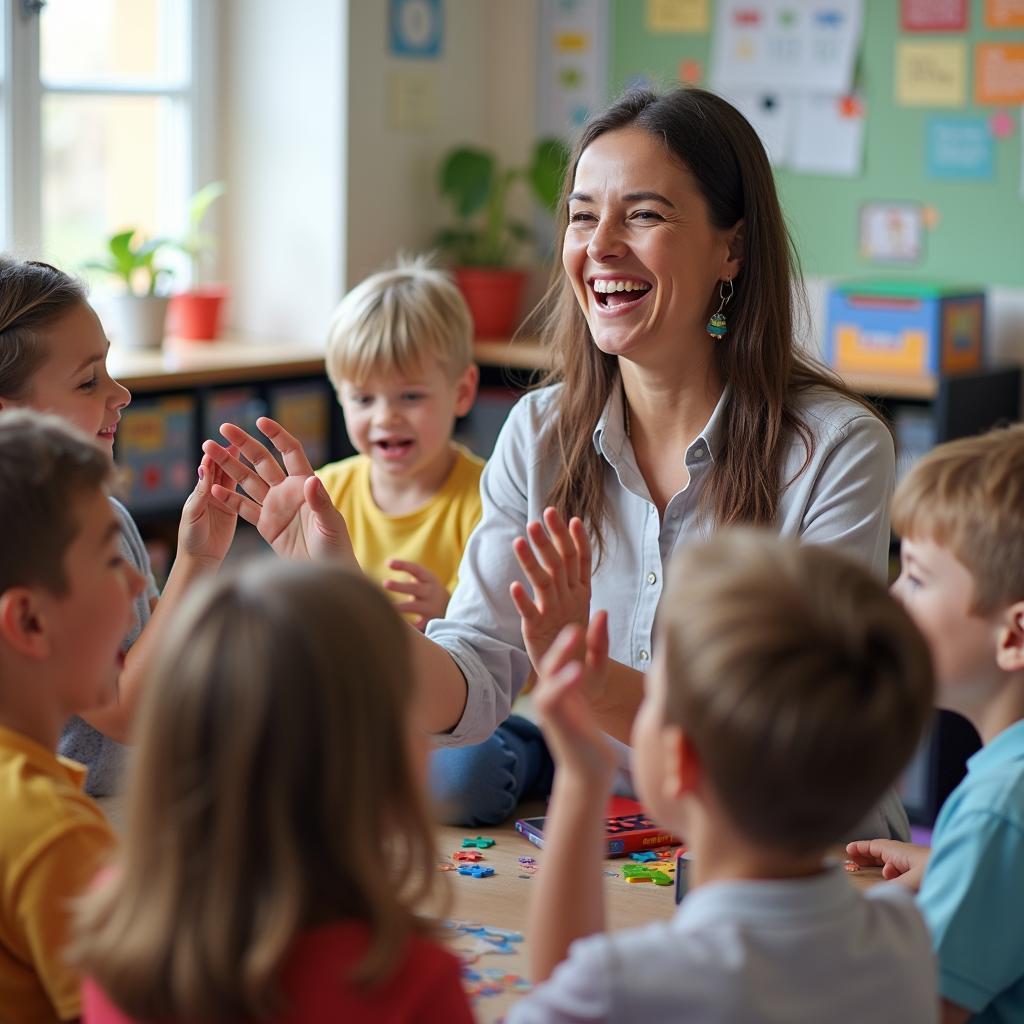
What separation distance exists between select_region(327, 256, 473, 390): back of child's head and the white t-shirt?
1674mm

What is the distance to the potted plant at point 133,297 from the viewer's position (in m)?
3.70

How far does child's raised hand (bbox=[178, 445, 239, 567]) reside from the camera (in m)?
1.84

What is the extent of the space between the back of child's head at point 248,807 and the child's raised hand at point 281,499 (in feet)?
2.59

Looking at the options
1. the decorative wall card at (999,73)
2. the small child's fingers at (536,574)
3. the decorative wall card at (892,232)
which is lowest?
the small child's fingers at (536,574)

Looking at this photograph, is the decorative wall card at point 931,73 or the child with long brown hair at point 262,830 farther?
the decorative wall card at point 931,73

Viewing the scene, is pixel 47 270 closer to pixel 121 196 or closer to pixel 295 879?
pixel 295 879

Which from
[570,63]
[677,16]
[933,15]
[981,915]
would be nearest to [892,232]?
[933,15]

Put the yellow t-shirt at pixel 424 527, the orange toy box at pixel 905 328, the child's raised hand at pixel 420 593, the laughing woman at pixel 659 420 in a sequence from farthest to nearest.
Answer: the orange toy box at pixel 905 328 < the yellow t-shirt at pixel 424 527 < the child's raised hand at pixel 420 593 < the laughing woman at pixel 659 420

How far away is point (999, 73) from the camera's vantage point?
3604mm

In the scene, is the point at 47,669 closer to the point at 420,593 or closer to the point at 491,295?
the point at 420,593

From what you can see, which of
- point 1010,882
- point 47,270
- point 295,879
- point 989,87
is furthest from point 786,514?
point 989,87

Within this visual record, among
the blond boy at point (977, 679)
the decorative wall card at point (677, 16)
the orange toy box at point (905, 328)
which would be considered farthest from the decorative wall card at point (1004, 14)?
the blond boy at point (977, 679)

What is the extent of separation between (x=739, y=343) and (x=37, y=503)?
1.05 meters

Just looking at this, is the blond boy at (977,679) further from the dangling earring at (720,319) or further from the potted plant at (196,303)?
the potted plant at (196,303)
